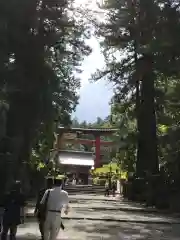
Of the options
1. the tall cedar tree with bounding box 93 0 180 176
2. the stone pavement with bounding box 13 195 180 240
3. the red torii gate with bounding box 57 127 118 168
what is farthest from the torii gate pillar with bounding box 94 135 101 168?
the stone pavement with bounding box 13 195 180 240

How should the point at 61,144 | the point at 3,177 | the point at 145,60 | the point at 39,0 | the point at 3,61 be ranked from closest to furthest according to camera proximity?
the point at 3,61, the point at 39,0, the point at 3,177, the point at 145,60, the point at 61,144

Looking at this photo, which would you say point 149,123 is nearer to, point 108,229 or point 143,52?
point 143,52

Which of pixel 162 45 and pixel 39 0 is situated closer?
pixel 162 45

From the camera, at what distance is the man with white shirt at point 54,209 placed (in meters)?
9.59

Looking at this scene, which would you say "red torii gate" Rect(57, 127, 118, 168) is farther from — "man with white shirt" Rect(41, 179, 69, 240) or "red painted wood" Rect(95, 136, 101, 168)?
"man with white shirt" Rect(41, 179, 69, 240)

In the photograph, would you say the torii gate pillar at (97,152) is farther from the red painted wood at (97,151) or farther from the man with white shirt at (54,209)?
the man with white shirt at (54,209)

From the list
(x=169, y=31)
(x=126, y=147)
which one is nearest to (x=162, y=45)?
(x=169, y=31)

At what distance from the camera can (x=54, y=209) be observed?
31.5ft

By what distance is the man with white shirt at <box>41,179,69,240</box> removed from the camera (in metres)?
9.59

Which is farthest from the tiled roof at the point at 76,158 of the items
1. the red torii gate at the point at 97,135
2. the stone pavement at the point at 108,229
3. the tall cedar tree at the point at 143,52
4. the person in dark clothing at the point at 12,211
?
the person in dark clothing at the point at 12,211

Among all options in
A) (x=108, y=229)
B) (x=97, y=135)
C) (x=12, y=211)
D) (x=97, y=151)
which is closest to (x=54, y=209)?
(x=12, y=211)

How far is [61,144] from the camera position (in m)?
73.5

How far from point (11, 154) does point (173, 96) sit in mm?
9432

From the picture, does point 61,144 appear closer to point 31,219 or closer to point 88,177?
point 88,177
